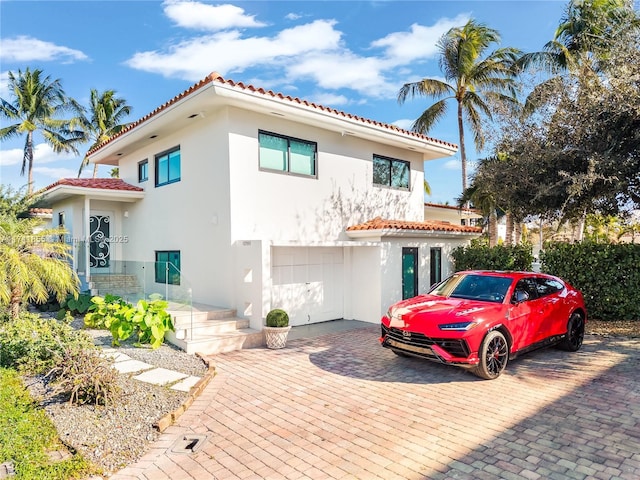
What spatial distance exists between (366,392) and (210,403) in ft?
7.49

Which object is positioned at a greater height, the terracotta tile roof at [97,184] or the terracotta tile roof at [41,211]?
the terracotta tile roof at [97,184]

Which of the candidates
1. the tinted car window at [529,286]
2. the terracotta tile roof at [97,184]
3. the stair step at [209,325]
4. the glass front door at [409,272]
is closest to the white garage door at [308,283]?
the stair step at [209,325]

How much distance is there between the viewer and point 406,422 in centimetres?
502

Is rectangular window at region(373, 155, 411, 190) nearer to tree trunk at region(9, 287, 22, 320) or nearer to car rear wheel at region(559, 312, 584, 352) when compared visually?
car rear wheel at region(559, 312, 584, 352)

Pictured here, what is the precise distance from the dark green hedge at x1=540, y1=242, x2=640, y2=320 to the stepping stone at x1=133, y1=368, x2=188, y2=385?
1006 centimetres

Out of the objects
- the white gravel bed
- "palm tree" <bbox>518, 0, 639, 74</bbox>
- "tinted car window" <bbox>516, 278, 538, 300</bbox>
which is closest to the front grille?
"tinted car window" <bbox>516, 278, 538, 300</bbox>

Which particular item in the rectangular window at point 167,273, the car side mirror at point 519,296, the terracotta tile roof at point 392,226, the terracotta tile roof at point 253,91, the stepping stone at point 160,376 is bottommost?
the stepping stone at point 160,376

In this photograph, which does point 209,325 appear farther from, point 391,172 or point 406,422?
point 391,172

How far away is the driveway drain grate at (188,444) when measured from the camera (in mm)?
4359

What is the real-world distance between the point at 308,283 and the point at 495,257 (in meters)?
5.79

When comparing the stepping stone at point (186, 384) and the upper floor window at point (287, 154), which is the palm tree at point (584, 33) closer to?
the upper floor window at point (287, 154)

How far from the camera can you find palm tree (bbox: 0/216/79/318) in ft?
25.7

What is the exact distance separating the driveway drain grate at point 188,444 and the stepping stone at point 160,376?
182cm

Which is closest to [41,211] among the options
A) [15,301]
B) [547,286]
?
[15,301]
